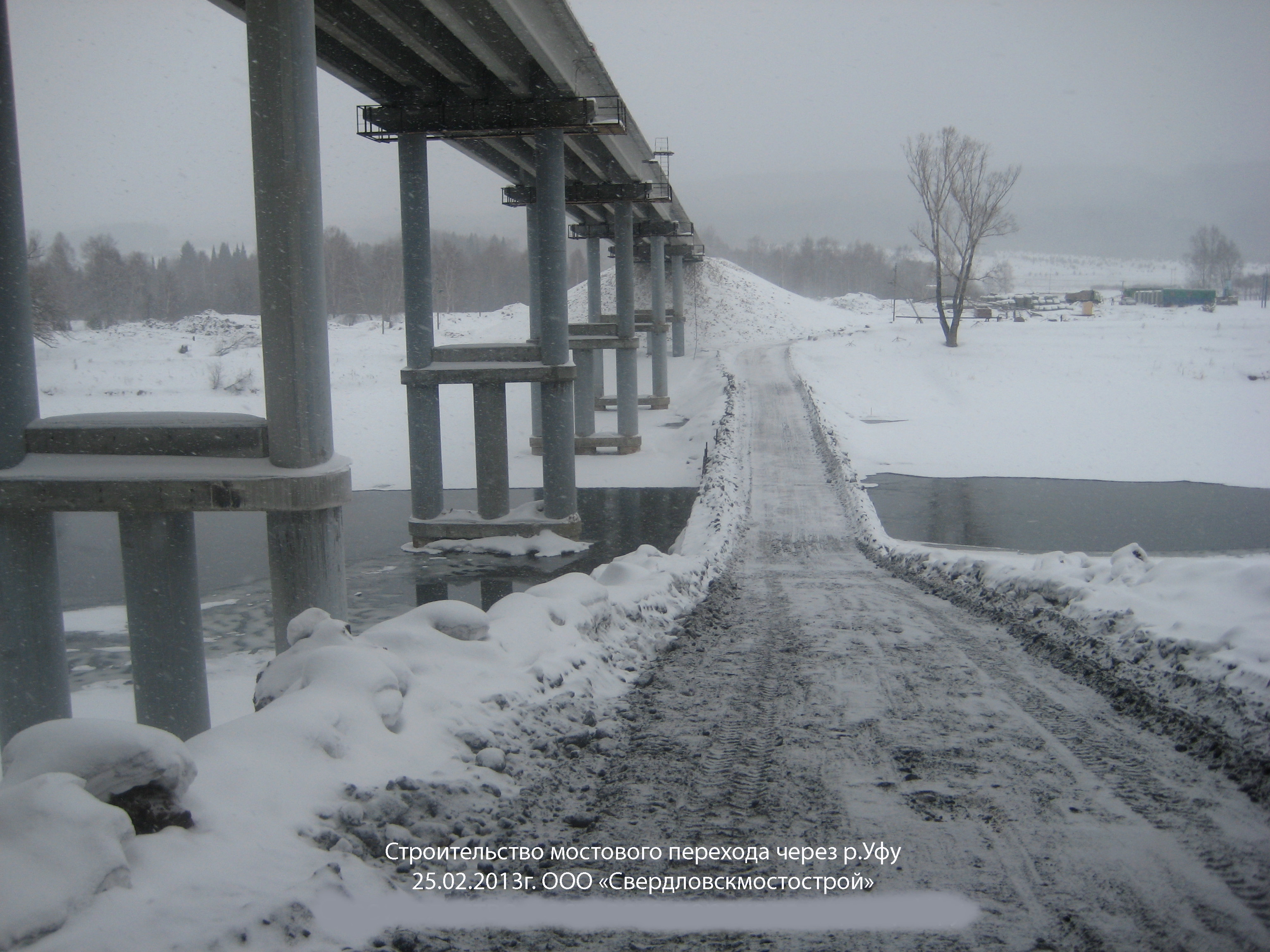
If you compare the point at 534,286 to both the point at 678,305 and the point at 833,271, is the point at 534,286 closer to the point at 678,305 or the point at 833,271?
the point at 678,305

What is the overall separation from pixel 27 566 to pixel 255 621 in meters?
4.94

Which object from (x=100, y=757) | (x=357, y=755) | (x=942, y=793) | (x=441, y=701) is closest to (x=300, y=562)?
(x=441, y=701)

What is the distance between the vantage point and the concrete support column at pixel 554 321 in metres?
17.3

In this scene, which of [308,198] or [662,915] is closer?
[662,915]

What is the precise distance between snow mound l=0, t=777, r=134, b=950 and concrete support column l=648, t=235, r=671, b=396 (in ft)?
120

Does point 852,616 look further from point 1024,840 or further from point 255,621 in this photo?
point 255,621

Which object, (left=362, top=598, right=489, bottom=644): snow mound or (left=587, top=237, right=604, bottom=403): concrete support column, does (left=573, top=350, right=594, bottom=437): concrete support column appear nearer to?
(left=587, top=237, right=604, bottom=403): concrete support column

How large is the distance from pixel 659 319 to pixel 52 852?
121 ft

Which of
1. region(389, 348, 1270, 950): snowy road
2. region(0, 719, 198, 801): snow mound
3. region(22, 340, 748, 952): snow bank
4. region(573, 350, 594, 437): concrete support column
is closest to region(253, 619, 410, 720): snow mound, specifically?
region(22, 340, 748, 952): snow bank

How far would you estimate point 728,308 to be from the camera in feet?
240

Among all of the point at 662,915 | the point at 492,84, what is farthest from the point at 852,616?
the point at 492,84

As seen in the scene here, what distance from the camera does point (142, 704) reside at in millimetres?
8125

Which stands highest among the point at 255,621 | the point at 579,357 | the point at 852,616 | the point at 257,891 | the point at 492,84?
the point at 492,84

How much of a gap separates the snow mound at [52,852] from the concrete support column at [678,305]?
162 ft
